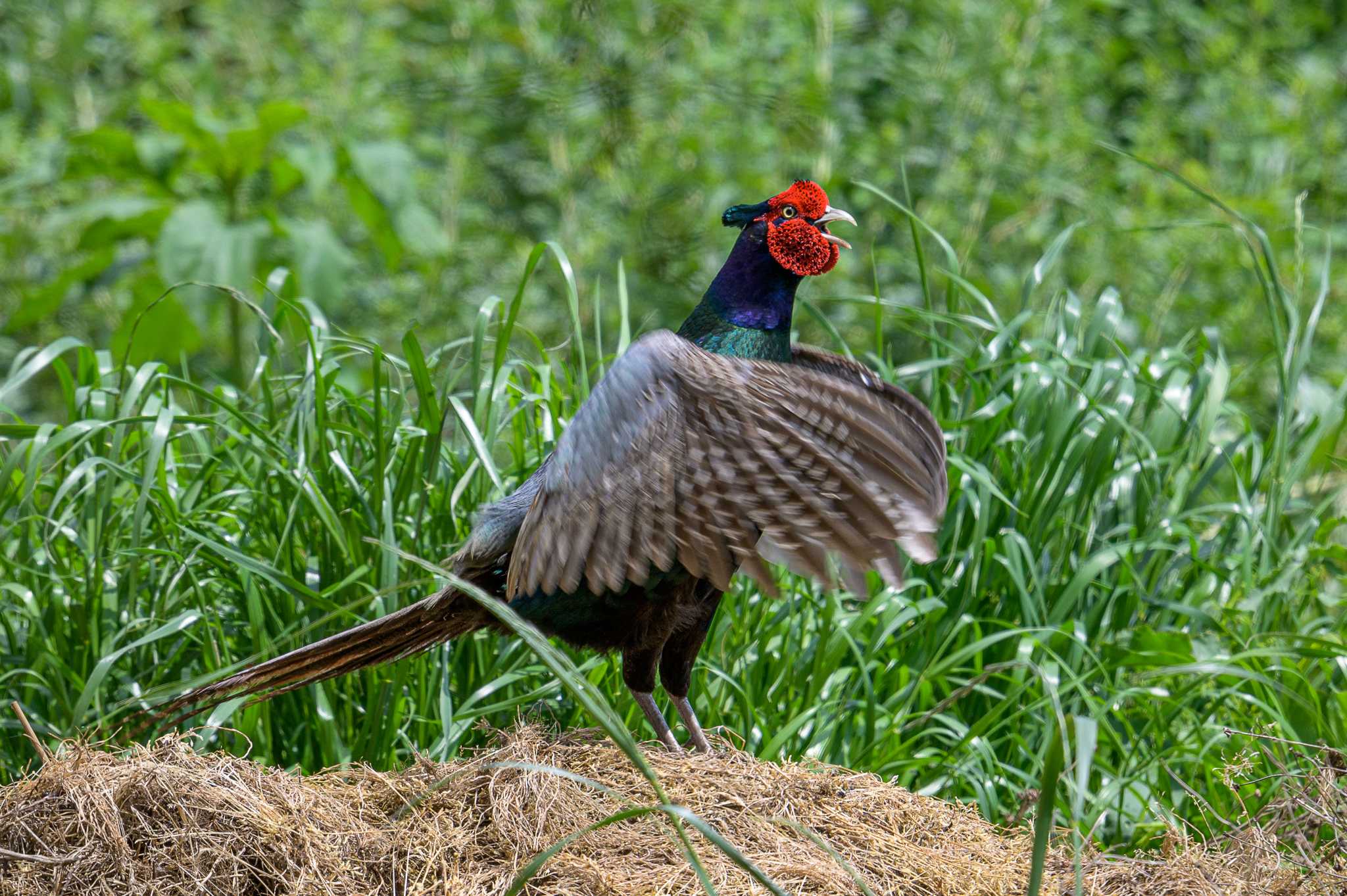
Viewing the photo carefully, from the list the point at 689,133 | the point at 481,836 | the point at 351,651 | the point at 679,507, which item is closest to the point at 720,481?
the point at 679,507

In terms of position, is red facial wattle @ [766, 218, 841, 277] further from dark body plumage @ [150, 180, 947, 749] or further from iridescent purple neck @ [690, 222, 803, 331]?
dark body plumage @ [150, 180, 947, 749]

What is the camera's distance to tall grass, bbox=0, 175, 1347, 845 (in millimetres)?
2990

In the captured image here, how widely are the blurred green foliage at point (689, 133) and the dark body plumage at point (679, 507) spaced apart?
2709 millimetres

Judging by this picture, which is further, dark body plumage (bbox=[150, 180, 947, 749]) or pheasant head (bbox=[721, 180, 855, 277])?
pheasant head (bbox=[721, 180, 855, 277])

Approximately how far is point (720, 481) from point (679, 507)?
8cm

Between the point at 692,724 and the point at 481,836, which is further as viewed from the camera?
the point at 692,724

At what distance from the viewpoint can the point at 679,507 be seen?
7.66 ft

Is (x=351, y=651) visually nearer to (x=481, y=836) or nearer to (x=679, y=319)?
(x=481, y=836)

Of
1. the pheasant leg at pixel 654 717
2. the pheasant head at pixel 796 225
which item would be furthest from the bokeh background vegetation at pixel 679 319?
the pheasant head at pixel 796 225

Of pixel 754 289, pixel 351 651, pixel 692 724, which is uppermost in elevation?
pixel 754 289

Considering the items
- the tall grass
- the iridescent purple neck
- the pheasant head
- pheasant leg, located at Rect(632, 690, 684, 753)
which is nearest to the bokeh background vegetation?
the tall grass

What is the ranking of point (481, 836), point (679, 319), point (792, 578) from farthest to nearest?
1. point (679, 319)
2. point (792, 578)
3. point (481, 836)

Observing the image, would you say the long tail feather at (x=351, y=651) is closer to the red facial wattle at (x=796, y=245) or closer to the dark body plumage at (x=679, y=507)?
the dark body plumage at (x=679, y=507)

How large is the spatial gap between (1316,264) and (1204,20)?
1582 mm
